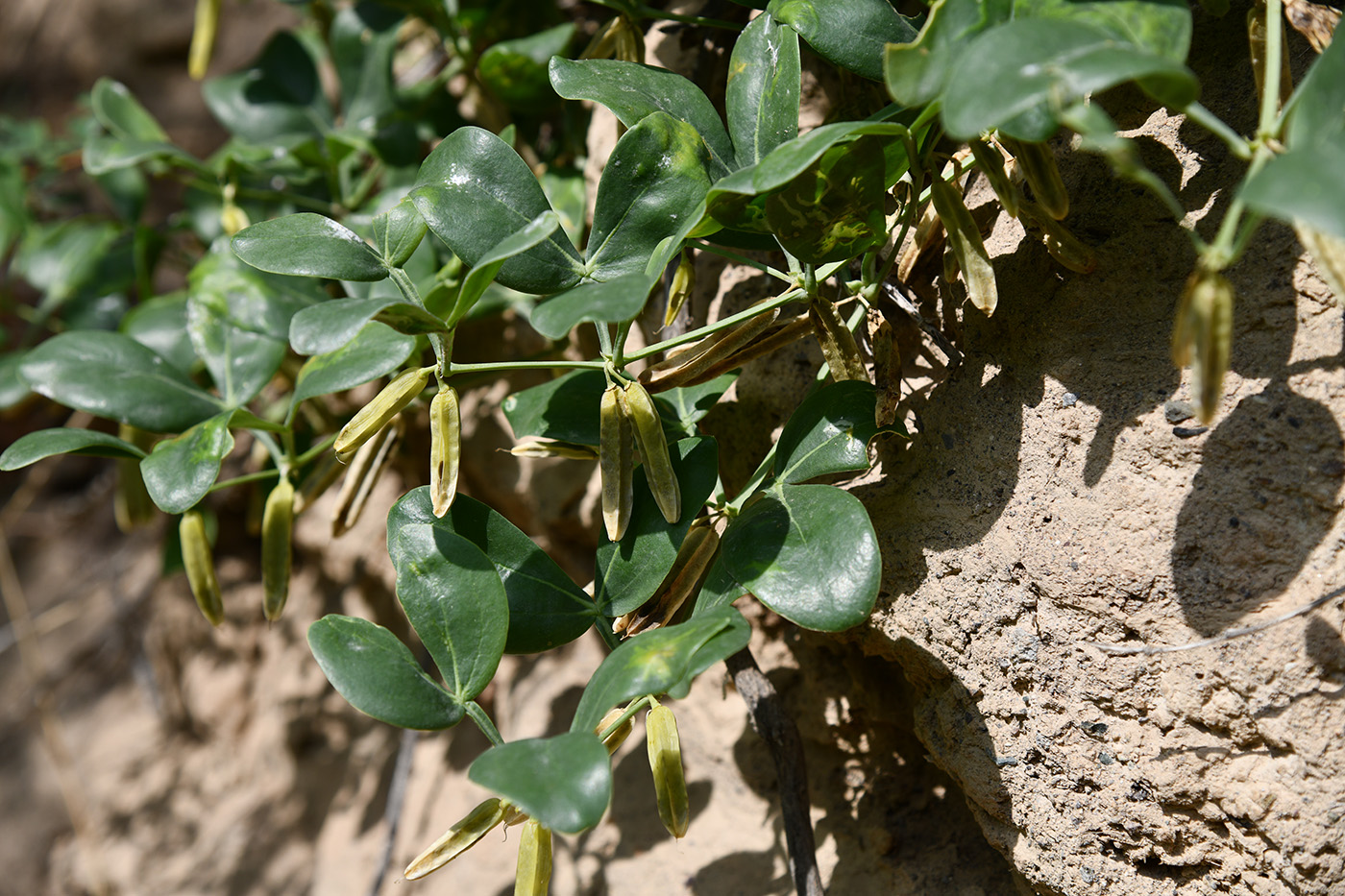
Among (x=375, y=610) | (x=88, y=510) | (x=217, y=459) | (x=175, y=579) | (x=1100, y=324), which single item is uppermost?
(x=1100, y=324)

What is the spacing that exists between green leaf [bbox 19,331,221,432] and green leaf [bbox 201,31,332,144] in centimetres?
54

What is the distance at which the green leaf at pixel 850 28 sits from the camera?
2.27 ft

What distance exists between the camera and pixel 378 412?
0.72m

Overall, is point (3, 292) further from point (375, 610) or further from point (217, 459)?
point (217, 459)

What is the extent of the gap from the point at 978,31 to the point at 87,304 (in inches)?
58.1

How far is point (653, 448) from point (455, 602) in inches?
7.5

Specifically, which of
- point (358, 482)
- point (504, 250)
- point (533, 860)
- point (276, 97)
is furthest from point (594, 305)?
point (276, 97)

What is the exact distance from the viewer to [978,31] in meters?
0.59

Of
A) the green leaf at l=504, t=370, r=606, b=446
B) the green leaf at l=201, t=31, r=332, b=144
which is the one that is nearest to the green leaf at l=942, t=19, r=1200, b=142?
the green leaf at l=504, t=370, r=606, b=446

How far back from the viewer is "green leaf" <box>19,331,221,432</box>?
2.94 feet

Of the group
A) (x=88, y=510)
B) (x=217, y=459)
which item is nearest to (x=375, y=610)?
(x=217, y=459)

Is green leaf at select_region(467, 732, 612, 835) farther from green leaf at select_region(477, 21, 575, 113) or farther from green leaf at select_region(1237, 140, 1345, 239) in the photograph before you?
green leaf at select_region(477, 21, 575, 113)

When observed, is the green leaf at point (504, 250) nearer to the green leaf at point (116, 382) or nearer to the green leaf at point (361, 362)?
the green leaf at point (361, 362)

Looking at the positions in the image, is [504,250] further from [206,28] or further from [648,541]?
[206,28]
